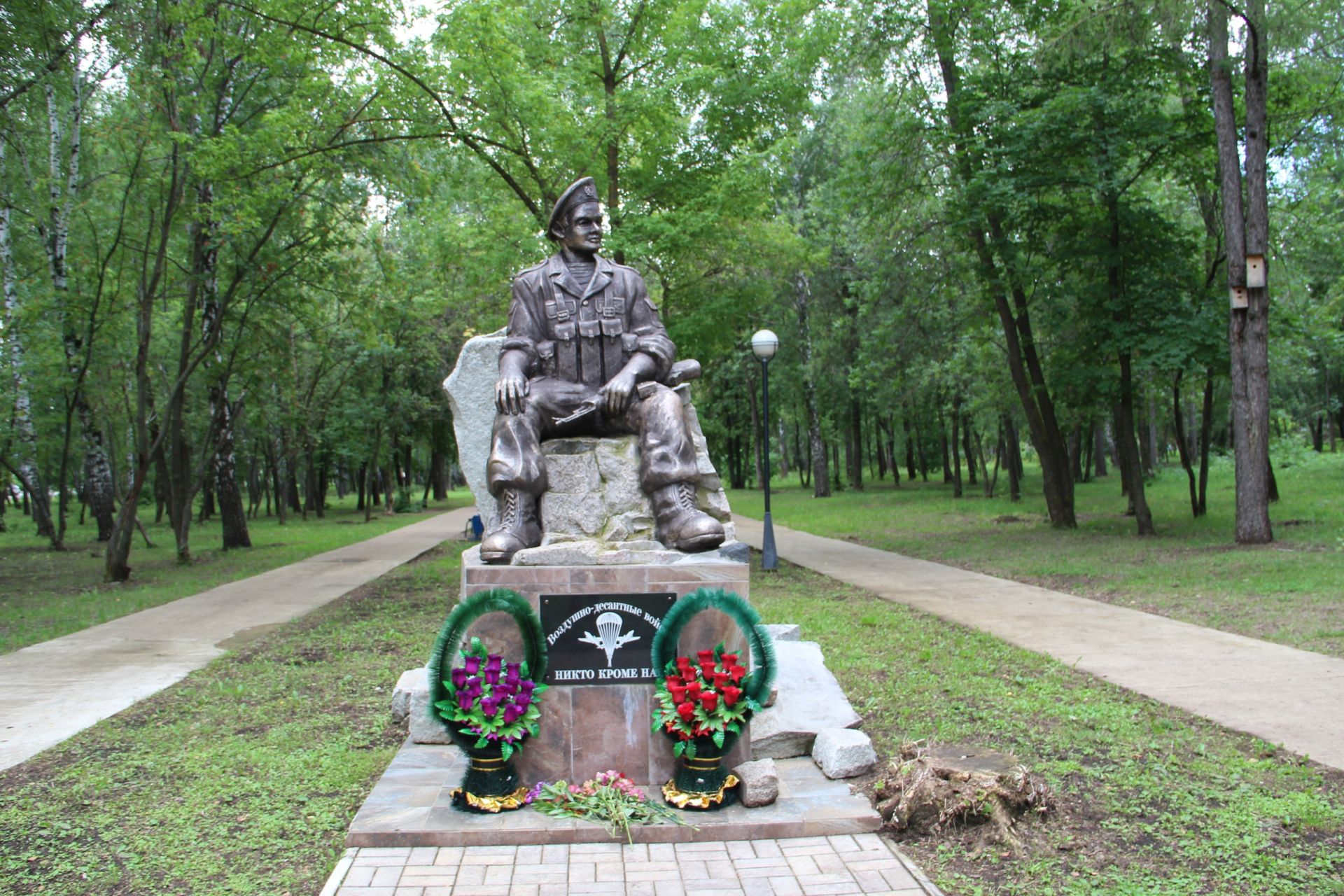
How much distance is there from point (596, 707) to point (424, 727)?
131 centimetres

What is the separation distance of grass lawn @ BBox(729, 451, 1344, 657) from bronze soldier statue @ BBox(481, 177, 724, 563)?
504 centimetres

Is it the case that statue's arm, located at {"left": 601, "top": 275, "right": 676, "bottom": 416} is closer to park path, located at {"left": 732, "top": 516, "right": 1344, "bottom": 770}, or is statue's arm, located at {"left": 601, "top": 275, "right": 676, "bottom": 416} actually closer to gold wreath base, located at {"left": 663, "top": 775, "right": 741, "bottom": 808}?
gold wreath base, located at {"left": 663, "top": 775, "right": 741, "bottom": 808}

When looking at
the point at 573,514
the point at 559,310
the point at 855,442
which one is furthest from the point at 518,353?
the point at 855,442

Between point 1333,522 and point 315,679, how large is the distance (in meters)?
14.3

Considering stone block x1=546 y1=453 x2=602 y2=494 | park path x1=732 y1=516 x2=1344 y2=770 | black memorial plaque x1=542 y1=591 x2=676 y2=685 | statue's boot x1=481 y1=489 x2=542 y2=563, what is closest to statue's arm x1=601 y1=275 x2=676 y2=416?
stone block x1=546 y1=453 x2=602 y2=494

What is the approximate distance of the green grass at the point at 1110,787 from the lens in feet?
11.1

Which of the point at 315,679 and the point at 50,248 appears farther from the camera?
the point at 50,248

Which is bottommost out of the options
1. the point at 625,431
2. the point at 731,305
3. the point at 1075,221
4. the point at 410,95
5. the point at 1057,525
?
the point at 1057,525

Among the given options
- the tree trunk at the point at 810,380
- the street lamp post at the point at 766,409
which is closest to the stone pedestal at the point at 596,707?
the street lamp post at the point at 766,409

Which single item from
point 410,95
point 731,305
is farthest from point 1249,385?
point 410,95

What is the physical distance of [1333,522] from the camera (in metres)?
14.1

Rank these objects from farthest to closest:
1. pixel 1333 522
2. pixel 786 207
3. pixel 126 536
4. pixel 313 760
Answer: pixel 786 207 < pixel 1333 522 < pixel 126 536 < pixel 313 760

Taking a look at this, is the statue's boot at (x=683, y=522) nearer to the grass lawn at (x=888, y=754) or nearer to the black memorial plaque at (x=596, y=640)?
the black memorial plaque at (x=596, y=640)

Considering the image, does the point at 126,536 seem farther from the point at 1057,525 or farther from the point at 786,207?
the point at 786,207
